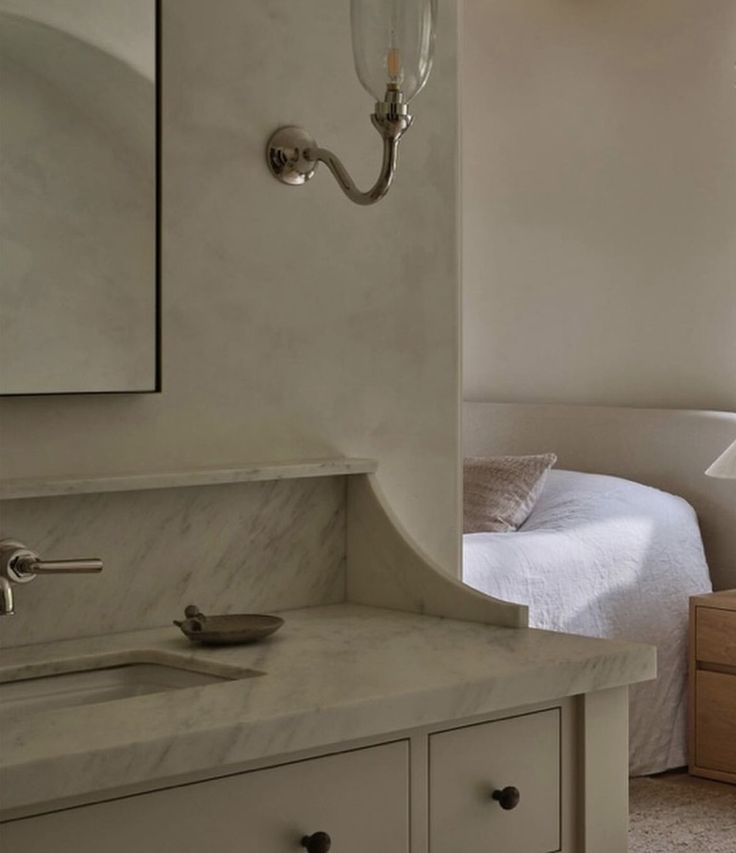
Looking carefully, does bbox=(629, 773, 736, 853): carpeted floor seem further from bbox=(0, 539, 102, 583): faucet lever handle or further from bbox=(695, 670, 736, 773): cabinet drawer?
bbox=(0, 539, 102, 583): faucet lever handle

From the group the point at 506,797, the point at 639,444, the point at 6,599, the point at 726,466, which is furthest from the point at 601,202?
the point at 6,599

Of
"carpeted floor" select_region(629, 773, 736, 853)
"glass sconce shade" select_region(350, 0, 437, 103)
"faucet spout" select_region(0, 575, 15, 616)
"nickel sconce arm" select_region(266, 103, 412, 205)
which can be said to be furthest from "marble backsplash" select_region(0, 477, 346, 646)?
"carpeted floor" select_region(629, 773, 736, 853)

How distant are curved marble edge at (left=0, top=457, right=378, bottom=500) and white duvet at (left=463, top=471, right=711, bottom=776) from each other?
167 centimetres

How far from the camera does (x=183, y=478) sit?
182 centimetres

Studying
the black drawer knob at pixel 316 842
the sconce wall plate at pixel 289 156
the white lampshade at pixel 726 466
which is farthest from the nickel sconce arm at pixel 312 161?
the white lampshade at pixel 726 466

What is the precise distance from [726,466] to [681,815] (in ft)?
3.01

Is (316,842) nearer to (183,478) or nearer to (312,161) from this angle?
(183,478)

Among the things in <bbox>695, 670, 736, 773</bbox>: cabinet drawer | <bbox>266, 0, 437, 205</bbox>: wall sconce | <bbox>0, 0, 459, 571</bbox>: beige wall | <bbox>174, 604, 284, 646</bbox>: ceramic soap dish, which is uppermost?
<bbox>266, 0, 437, 205</bbox>: wall sconce

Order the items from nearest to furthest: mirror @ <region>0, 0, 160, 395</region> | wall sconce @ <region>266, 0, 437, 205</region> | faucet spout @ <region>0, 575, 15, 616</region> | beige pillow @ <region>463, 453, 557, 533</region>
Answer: faucet spout @ <region>0, 575, 15, 616</region> < mirror @ <region>0, 0, 160, 395</region> < wall sconce @ <region>266, 0, 437, 205</region> < beige pillow @ <region>463, 453, 557, 533</region>

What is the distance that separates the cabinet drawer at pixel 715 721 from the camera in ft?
12.7

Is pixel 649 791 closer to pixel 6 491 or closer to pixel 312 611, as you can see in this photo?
pixel 312 611

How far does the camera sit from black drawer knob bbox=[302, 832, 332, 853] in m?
1.45

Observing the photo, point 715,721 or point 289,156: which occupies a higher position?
point 289,156

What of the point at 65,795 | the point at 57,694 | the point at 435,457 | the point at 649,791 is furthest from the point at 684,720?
the point at 65,795
